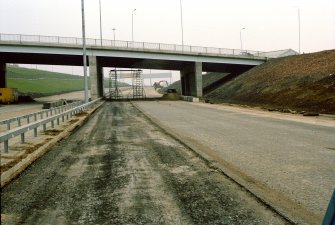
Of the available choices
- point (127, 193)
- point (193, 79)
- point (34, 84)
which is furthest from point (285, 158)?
point (34, 84)

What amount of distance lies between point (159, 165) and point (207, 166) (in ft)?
3.49

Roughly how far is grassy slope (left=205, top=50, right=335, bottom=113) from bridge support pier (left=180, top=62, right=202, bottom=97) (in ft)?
9.29

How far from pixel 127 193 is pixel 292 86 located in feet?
113

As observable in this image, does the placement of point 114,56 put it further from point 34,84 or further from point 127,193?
point 34,84

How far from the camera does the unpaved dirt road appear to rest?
15.5 ft

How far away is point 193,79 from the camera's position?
194ft

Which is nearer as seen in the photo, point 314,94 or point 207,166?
point 207,166

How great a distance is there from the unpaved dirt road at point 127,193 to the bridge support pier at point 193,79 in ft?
158

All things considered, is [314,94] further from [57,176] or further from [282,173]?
[57,176]

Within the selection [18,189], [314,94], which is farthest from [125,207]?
[314,94]

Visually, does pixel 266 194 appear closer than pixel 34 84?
Yes

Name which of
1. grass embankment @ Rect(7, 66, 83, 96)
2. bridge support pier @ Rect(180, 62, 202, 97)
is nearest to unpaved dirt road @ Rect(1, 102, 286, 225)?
bridge support pier @ Rect(180, 62, 202, 97)

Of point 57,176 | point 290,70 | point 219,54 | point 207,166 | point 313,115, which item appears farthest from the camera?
point 219,54

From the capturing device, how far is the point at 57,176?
23.5 ft
